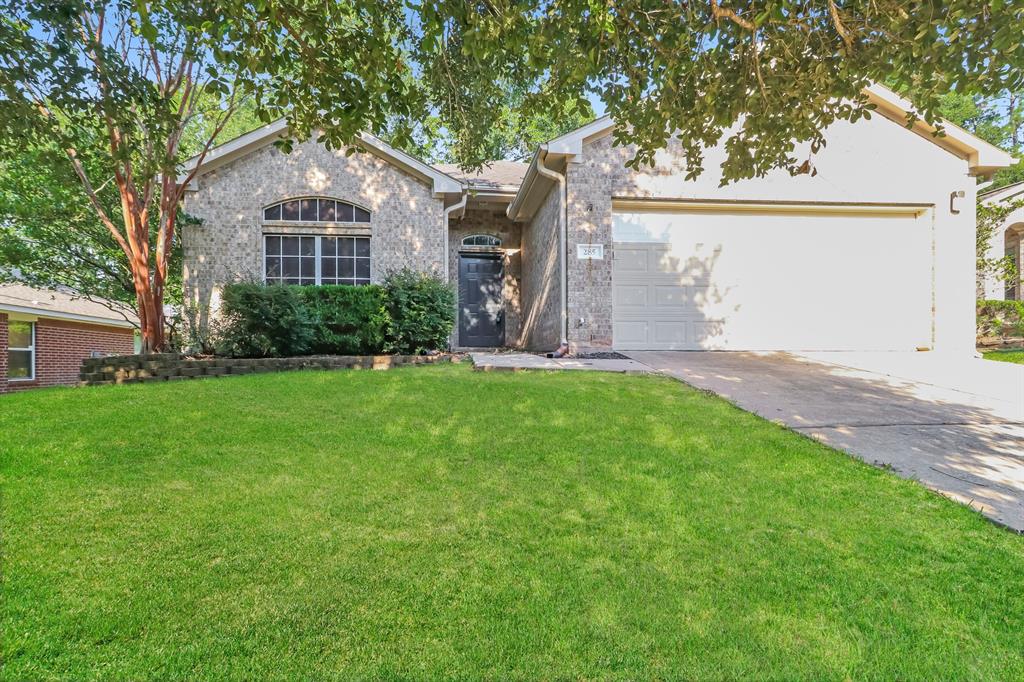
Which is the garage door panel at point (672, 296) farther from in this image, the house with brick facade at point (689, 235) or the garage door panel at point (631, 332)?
the garage door panel at point (631, 332)

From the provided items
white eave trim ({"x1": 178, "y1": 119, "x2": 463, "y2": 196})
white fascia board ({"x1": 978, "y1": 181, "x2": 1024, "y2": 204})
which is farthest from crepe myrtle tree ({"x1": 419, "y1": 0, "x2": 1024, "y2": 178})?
white fascia board ({"x1": 978, "y1": 181, "x2": 1024, "y2": 204})

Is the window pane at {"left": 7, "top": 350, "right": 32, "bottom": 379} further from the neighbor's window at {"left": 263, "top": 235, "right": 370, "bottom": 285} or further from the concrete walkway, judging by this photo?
the concrete walkway

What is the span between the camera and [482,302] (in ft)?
39.9

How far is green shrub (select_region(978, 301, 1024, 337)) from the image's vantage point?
1107 cm

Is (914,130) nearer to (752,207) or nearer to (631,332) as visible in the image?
(752,207)

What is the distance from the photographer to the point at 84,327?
17625 millimetres

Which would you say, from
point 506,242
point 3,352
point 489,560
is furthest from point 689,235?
point 3,352

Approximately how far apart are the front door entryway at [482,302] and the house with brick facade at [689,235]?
7.96 feet

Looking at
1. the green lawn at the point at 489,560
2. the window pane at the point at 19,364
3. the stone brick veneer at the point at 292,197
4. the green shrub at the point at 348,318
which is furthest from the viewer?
the window pane at the point at 19,364

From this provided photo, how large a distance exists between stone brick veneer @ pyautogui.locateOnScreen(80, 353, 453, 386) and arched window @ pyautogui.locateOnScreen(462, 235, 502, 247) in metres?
→ 4.85

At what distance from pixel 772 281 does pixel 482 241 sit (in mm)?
6607

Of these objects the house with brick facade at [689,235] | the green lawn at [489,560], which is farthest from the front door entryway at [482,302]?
the green lawn at [489,560]

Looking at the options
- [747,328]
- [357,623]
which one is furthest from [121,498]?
[747,328]

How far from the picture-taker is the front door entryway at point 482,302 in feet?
39.7
